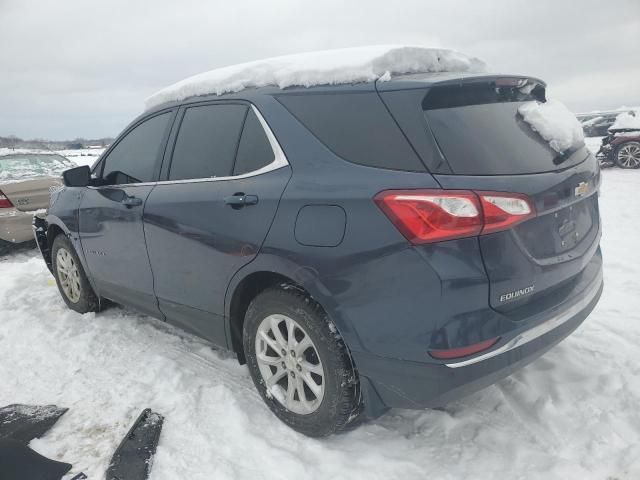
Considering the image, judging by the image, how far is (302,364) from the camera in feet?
7.70

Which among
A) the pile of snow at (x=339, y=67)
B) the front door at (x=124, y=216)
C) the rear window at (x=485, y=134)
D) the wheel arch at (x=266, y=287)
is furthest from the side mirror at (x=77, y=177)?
the rear window at (x=485, y=134)

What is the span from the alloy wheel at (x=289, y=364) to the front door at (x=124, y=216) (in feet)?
3.60

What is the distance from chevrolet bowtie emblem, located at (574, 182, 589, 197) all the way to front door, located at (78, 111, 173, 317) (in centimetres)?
246

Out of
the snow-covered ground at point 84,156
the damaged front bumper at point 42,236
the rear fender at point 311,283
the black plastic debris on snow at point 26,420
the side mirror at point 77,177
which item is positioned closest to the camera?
the rear fender at point 311,283

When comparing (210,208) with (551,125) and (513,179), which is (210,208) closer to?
(513,179)

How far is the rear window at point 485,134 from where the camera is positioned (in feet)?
6.36

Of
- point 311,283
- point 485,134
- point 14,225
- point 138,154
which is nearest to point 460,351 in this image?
point 311,283

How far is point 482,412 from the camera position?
101 inches

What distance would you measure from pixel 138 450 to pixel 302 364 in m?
0.94

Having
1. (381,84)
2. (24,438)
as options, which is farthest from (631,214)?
(24,438)

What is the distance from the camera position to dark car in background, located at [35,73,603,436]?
185cm

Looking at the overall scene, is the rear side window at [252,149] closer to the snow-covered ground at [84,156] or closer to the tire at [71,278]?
the tire at [71,278]

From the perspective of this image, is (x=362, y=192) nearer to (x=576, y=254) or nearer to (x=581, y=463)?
(x=576, y=254)

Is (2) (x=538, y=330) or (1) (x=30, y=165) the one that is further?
(1) (x=30, y=165)
